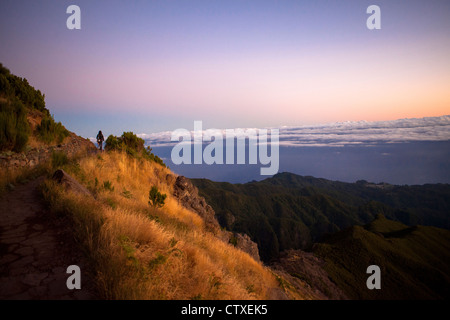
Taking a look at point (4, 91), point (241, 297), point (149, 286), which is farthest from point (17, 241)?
point (4, 91)

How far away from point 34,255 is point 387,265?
47.5 m

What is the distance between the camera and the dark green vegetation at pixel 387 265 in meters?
25.2

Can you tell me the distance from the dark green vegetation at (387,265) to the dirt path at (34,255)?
25.4 m

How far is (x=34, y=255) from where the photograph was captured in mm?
3391

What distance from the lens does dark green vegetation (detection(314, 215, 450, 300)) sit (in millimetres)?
25234

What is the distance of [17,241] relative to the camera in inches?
146

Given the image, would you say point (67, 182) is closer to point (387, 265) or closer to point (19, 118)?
point (19, 118)

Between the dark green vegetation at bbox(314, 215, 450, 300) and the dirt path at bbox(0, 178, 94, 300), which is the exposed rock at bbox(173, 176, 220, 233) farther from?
the dark green vegetation at bbox(314, 215, 450, 300)

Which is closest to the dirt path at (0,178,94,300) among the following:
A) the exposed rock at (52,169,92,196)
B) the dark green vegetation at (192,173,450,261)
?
the exposed rock at (52,169,92,196)

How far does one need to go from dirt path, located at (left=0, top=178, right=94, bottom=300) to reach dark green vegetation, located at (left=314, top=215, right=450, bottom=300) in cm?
2545

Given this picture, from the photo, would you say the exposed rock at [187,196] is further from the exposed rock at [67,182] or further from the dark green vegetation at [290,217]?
the dark green vegetation at [290,217]

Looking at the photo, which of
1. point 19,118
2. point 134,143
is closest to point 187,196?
point 134,143

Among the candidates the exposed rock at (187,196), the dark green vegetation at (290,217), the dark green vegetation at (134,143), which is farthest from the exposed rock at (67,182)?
the dark green vegetation at (290,217)
